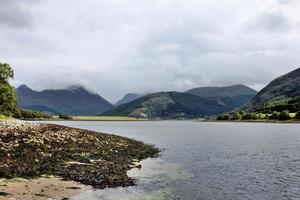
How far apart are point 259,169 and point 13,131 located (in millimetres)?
42627

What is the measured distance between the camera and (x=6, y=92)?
132625 mm

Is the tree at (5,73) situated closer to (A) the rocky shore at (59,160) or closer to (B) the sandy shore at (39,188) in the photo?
(A) the rocky shore at (59,160)

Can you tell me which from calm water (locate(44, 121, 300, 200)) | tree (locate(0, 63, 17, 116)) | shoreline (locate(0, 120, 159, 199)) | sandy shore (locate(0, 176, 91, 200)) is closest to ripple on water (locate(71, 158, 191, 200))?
calm water (locate(44, 121, 300, 200))

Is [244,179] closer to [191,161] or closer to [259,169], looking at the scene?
[259,169]

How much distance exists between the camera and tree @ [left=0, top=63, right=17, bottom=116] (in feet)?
433

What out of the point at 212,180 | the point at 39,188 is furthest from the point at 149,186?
Result: the point at 39,188

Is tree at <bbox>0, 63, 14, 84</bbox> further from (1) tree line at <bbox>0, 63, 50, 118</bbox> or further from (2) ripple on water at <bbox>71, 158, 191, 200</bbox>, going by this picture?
(2) ripple on water at <bbox>71, 158, 191, 200</bbox>

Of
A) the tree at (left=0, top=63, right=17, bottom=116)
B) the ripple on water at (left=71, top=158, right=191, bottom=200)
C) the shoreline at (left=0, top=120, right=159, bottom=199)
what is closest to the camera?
the ripple on water at (left=71, top=158, right=191, bottom=200)

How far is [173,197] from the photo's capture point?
39.5 meters

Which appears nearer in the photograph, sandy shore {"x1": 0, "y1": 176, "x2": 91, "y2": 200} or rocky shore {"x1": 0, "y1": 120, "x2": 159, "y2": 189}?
sandy shore {"x1": 0, "y1": 176, "x2": 91, "y2": 200}

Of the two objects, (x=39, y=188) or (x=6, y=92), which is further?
(x=6, y=92)

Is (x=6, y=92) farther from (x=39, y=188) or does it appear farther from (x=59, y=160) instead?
(x=39, y=188)

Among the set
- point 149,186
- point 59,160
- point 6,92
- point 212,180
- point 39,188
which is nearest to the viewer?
point 39,188

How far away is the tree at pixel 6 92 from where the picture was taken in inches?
5192
